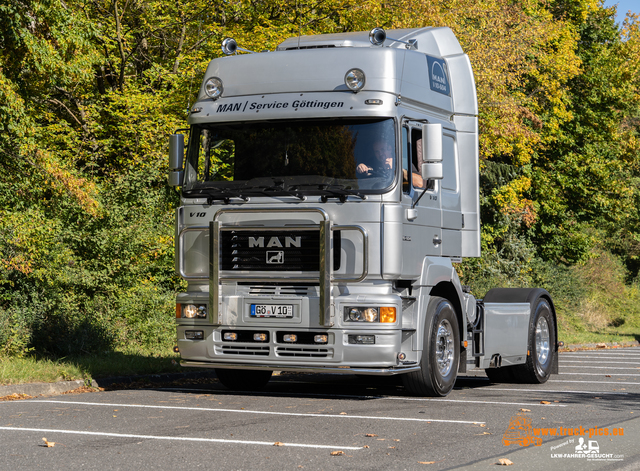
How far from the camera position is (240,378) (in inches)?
443

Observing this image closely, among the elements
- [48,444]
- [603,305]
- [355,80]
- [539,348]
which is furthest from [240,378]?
[603,305]

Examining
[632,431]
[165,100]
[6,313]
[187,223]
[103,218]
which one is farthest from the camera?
[165,100]

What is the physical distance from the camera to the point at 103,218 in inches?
656

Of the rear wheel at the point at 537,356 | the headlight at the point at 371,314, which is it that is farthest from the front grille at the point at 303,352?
the rear wheel at the point at 537,356

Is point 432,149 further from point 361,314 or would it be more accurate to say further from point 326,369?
point 326,369

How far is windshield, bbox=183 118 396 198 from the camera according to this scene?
31.1 feet

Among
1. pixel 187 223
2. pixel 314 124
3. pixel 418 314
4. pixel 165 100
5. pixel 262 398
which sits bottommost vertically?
pixel 262 398

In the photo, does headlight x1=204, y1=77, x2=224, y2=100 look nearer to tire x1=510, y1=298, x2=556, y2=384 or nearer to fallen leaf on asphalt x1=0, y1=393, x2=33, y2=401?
fallen leaf on asphalt x1=0, y1=393, x2=33, y2=401

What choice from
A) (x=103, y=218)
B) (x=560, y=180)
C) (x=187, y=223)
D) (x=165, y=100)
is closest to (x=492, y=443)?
(x=187, y=223)

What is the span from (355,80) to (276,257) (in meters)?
2.13

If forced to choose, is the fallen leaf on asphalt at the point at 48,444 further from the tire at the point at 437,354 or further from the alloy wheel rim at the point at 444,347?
the alloy wheel rim at the point at 444,347

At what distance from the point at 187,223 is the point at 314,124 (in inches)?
72.8

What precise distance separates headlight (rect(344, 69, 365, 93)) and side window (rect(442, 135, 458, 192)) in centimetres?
161

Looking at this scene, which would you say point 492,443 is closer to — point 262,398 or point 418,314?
point 418,314
